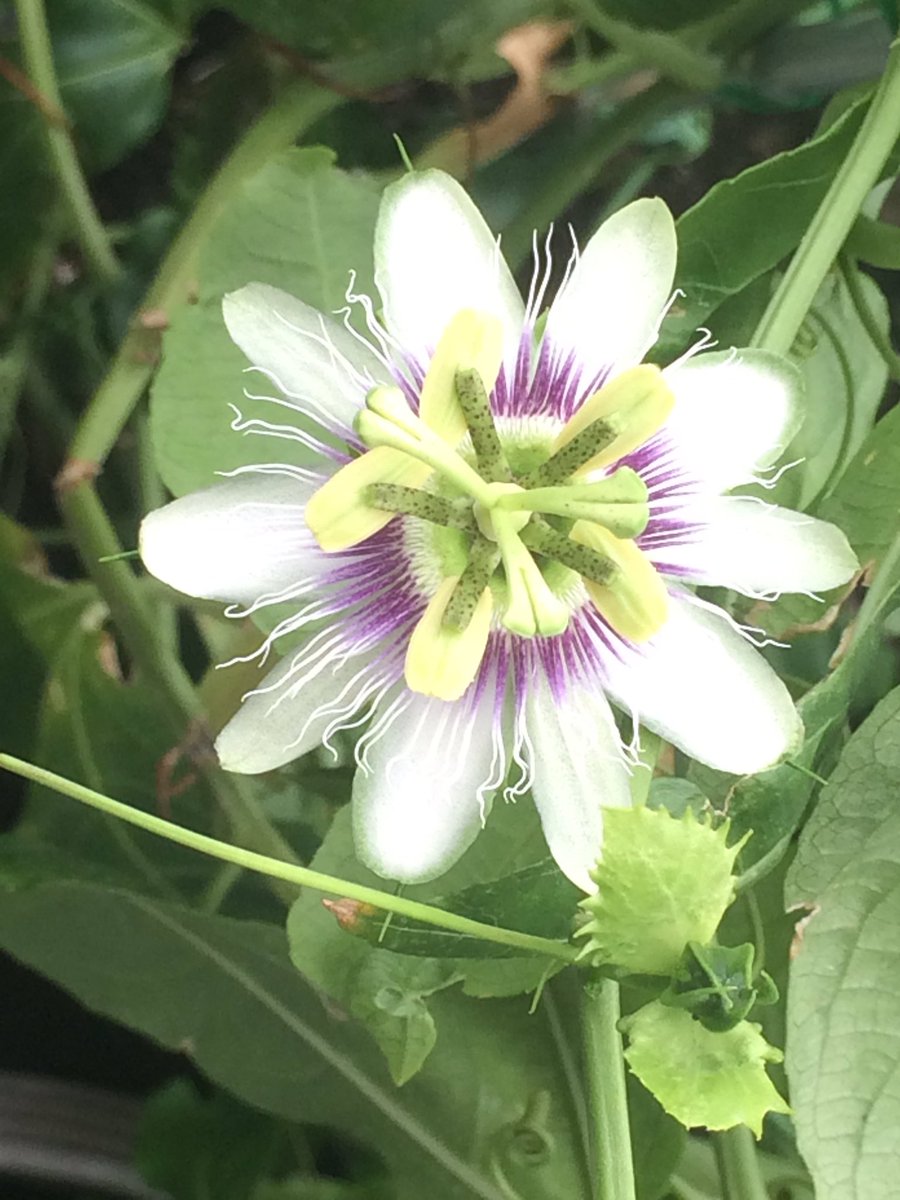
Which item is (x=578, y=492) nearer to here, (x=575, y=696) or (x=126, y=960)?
(x=575, y=696)

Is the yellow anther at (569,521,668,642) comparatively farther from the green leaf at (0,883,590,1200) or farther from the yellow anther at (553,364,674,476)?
the green leaf at (0,883,590,1200)

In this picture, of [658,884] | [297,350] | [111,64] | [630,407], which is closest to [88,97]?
[111,64]

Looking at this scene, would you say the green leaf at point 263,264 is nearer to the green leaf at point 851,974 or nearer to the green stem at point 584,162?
the green stem at point 584,162

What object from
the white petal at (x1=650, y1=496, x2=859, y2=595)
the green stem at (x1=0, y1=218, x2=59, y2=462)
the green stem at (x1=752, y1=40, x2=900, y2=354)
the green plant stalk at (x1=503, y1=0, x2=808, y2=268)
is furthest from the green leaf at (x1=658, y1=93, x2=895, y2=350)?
the green stem at (x1=0, y1=218, x2=59, y2=462)

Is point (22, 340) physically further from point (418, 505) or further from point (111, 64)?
point (418, 505)

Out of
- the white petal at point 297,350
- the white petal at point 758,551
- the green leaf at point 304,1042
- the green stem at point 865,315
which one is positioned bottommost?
the green leaf at point 304,1042

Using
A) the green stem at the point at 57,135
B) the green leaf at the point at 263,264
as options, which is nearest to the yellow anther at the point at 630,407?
the green leaf at the point at 263,264

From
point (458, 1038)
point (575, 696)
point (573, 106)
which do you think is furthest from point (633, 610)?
point (573, 106)
